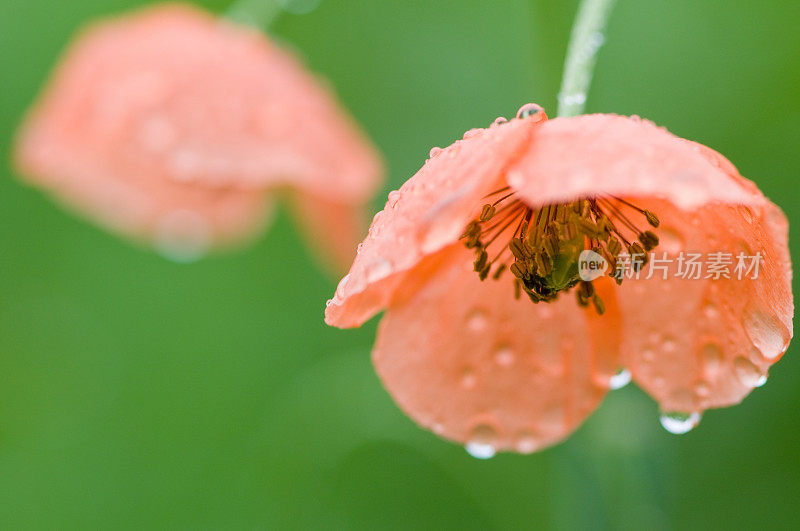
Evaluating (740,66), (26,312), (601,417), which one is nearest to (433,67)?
(740,66)

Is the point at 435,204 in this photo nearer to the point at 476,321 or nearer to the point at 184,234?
the point at 476,321

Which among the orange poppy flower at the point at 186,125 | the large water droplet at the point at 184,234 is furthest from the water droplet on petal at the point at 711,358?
the large water droplet at the point at 184,234

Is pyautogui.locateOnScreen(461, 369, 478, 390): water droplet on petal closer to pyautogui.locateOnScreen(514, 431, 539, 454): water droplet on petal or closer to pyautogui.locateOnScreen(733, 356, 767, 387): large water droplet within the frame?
pyautogui.locateOnScreen(514, 431, 539, 454): water droplet on petal

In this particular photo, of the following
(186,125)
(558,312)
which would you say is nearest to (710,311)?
(558,312)

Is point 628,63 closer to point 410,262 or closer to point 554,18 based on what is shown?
point 554,18

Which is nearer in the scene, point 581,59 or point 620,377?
point 581,59

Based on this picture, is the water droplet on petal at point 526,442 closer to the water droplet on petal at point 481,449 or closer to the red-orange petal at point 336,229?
the water droplet on petal at point 481,449
